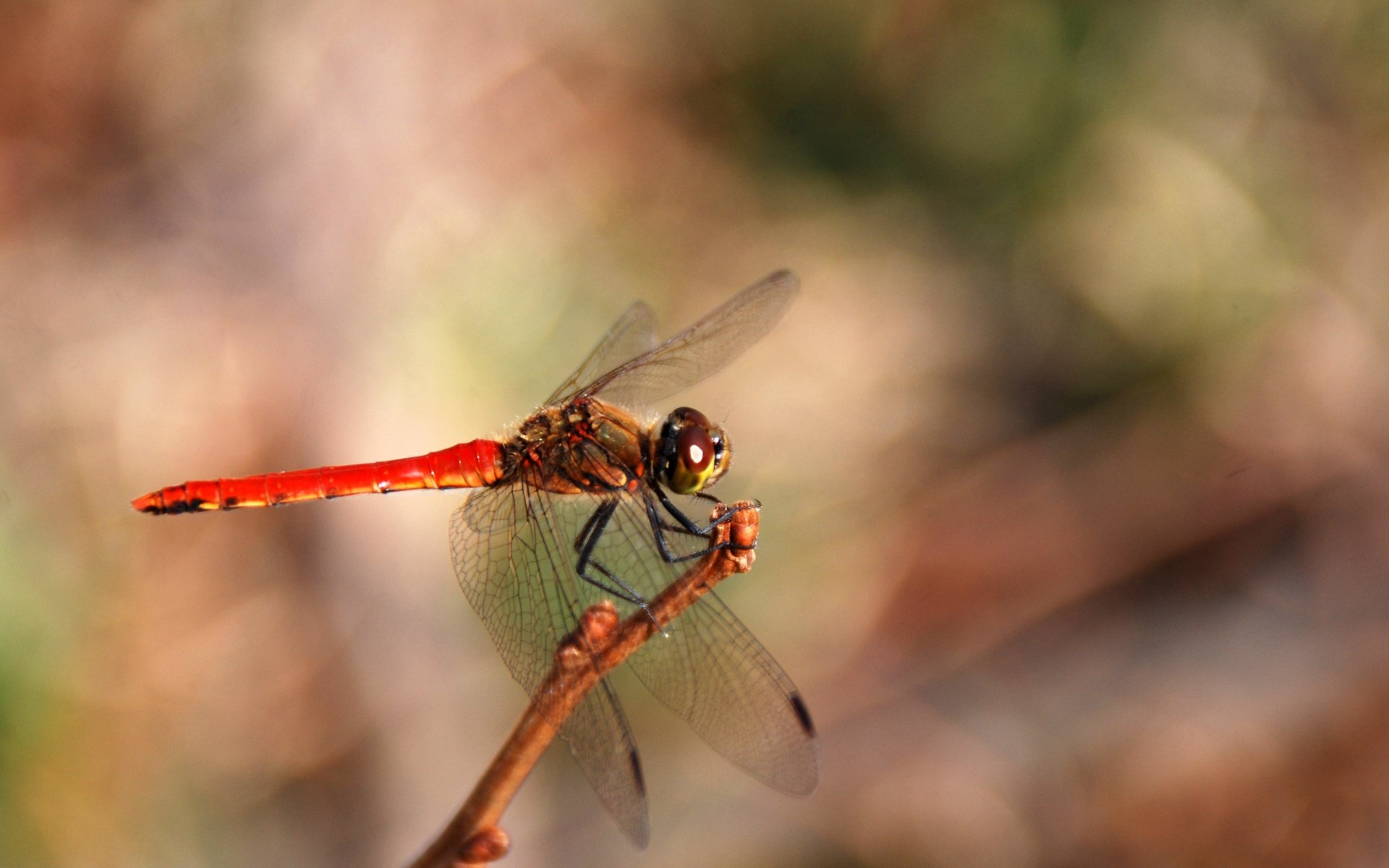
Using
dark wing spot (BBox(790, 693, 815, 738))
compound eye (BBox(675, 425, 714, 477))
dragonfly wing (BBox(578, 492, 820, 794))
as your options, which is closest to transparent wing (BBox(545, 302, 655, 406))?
compound eye (BBox(675, 425, 714, 477))

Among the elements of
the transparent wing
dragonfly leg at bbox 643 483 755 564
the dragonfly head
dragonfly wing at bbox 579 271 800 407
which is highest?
the transparent wing

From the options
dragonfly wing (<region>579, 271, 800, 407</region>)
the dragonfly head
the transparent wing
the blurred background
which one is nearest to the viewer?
the dragonfly head

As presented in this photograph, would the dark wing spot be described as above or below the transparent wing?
below

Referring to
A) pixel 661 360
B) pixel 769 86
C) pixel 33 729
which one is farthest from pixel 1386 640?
pixel 33 729

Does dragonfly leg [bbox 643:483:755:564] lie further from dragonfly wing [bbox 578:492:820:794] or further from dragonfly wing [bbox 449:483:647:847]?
dragonfly wing [bbox 449:483:647:847]

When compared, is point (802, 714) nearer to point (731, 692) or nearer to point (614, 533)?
point (731, 692)

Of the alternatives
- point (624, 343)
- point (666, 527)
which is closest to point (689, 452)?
point (666, 527)

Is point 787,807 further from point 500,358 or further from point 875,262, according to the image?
point 875,262

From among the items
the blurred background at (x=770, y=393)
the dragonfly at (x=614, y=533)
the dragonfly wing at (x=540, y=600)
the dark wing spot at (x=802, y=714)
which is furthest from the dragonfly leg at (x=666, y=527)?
the blurred background at (x=770, y=393)
